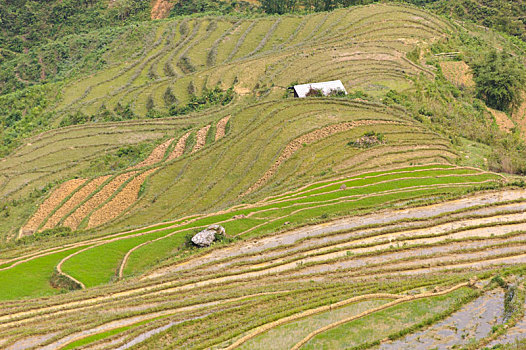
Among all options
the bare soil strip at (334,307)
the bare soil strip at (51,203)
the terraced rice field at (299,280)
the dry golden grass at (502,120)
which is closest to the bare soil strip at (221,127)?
the bare soil strip at (51,203)

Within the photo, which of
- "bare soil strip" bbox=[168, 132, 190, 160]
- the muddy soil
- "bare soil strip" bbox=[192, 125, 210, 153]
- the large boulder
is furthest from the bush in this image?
the muddy soil

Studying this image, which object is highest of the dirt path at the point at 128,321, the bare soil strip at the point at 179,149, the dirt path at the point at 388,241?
the bare soil strip at the point at 179,149

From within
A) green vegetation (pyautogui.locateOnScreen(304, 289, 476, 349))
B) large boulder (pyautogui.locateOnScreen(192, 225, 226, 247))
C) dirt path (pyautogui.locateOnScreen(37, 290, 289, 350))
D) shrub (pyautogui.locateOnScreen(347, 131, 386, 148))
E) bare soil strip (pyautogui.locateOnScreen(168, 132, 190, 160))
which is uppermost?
bare soil strip (pyautogui.locateOnScreen(168, 132, 190, 160))

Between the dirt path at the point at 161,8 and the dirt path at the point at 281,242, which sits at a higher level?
the dirt path at the point at 161,8

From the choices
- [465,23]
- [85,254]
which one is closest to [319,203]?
[85,254]

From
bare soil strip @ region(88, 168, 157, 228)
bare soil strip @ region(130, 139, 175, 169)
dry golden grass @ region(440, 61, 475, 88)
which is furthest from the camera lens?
dry golden grass @ region(440, 61, 475, 88)

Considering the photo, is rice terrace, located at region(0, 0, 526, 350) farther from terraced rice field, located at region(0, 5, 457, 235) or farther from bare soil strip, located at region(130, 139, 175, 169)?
bare soil strip, located at region(130, 139, 175, 169)

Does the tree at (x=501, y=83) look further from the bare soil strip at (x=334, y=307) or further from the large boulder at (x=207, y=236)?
the bare soil strip at (x=334, y=307)
